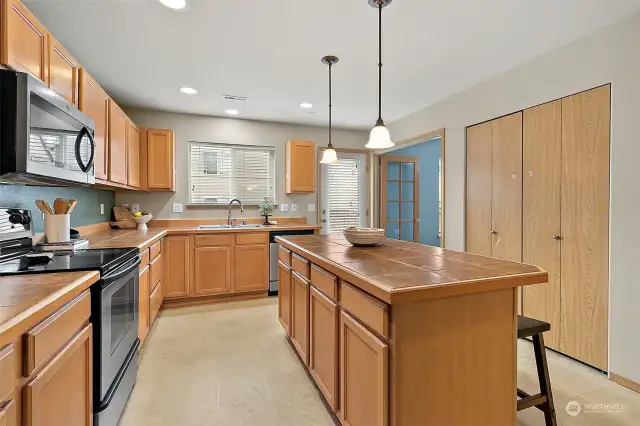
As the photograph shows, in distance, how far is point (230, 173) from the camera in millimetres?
4656

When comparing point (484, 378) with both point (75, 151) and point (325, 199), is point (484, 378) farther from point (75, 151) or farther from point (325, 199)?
point (325, 199)

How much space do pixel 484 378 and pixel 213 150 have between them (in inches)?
166

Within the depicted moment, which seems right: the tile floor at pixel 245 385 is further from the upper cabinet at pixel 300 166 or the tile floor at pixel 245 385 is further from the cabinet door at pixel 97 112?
the upper cabinet at pixel 300 166

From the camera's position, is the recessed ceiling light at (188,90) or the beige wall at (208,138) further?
the beige wall at (208,138)

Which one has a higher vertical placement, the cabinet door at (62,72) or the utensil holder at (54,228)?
the cabinet door at (62,72)

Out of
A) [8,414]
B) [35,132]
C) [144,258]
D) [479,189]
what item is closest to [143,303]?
[144,258]

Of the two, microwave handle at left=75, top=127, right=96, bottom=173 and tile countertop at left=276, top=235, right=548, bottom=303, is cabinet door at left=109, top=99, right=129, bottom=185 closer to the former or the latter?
microwave handle at left=75, top=127, right=96, bottom=173

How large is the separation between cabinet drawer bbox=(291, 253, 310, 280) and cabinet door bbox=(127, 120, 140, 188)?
7.28 feet

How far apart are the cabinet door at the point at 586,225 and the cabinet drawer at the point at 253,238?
310 centimetres

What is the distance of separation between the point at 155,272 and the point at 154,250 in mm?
238

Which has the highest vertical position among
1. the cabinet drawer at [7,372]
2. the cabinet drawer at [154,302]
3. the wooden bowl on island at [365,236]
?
the wooden bowl on island at [365,236]

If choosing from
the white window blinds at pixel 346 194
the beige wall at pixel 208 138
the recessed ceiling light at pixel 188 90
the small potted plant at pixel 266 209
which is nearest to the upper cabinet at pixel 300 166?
the beige wall at pixel 208 138

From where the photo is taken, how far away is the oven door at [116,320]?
1526 millimetres

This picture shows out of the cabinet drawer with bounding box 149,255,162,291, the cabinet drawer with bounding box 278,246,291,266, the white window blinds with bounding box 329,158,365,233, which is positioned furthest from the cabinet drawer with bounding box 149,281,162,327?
the white window blinds with bounding box 329,158,365,233
